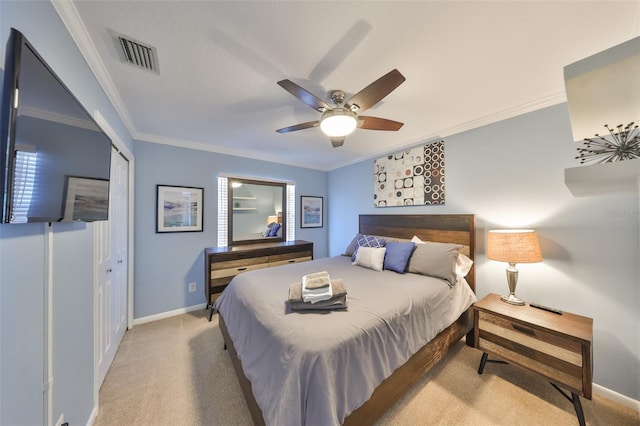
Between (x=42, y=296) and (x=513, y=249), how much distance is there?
3.15 meters

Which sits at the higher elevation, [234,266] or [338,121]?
[338,121]


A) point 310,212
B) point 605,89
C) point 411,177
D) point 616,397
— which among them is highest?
point 411,177

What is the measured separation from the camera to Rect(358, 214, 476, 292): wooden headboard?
98.1 inches

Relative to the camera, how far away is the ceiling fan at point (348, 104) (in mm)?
1436

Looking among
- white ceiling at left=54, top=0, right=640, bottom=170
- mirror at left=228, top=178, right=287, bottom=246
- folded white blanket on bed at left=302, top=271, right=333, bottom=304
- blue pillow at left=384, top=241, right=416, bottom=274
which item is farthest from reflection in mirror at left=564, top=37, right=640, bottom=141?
mirror at left=228, top=178, right=287, bottom=246

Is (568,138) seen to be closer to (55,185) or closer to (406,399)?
(406,399)

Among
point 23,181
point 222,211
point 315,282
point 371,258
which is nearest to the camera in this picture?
point 23,181

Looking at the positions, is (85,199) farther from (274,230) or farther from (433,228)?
(433,228)

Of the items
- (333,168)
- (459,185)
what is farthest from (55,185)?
(333,168)

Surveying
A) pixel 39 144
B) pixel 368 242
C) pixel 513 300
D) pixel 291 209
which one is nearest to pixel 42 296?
pixel 39 144

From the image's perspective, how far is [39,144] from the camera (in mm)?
833

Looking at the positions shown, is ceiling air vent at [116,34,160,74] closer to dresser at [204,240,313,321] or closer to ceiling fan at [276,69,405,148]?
ceiling fan at [276,69,405,148]

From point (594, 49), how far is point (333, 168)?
11.6 feet

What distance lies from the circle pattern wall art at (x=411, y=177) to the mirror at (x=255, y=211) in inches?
70.6
